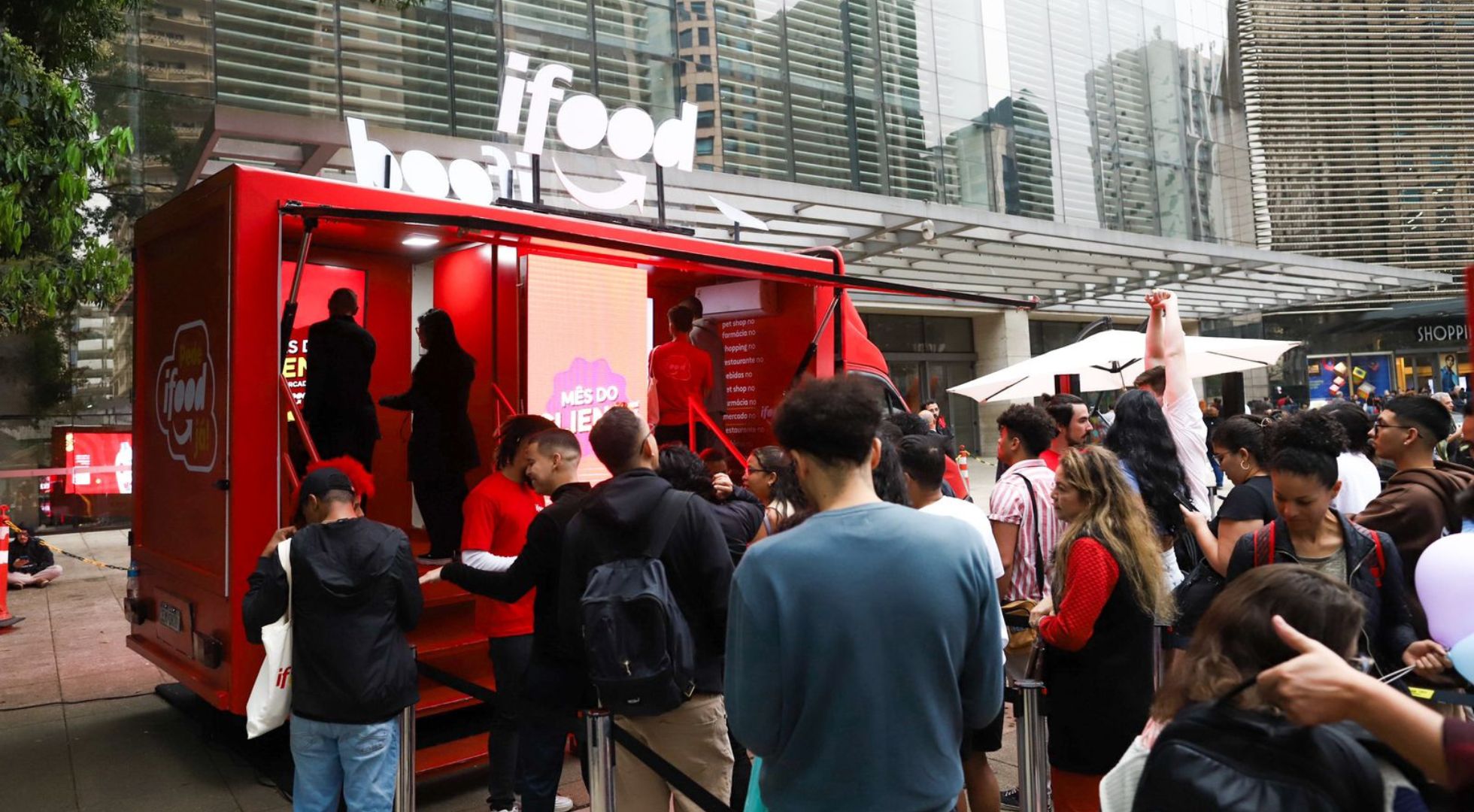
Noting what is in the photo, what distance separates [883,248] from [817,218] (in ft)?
6.08

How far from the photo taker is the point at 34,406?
14.5m

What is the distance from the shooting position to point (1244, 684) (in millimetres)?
1569

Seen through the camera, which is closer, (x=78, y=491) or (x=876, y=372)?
(x=876, y=372)

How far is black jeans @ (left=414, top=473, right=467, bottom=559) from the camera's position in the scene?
6016 mm

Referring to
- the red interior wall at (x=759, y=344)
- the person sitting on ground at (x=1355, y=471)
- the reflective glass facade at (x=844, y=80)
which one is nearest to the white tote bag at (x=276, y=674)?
the red interior wall at (x=759, y=344)

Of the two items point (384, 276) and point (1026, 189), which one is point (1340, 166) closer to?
point (1026, 189)

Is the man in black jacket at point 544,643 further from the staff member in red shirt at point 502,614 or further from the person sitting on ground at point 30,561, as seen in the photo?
the person sitting on ground at point 30,561

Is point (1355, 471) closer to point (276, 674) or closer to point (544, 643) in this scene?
point (544, 643)

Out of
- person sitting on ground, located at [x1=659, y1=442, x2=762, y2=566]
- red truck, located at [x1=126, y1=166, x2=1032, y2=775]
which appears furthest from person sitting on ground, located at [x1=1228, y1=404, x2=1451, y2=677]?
red truck, located at [x1=126, y1=166, x2=1032, y2=775]

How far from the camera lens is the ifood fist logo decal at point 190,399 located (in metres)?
4.99

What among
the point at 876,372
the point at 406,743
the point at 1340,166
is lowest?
the point at 406,743

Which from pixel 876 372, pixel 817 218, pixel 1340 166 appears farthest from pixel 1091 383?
pixel 1340 166

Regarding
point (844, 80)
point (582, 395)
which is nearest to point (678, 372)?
point (582, 395)

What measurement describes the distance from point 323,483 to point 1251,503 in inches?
146
